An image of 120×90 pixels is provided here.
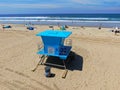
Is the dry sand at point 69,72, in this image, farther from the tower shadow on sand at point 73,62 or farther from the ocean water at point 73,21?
the ocean water at point 73,21

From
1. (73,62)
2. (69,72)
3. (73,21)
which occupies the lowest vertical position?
(69,72)

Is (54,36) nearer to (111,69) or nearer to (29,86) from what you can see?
(29,86)

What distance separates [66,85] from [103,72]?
2312 millimetres

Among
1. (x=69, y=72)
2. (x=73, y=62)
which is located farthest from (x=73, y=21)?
(x=69, y=72)

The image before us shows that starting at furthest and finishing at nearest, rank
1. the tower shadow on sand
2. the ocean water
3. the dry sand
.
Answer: the ocean water, the tower shadow on sand, the dry sand

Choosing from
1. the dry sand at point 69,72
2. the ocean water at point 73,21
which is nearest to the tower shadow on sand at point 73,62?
the dry sand at point 69,72

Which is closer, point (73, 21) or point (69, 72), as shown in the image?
point (69, 72)

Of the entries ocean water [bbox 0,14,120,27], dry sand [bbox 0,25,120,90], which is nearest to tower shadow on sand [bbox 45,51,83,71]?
dry sand [bbox 0,25,120,90]

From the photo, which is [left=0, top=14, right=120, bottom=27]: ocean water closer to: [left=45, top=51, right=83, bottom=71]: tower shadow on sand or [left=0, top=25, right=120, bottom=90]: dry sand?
[left=0, top=25, right=120, bottom=90]: dry sand

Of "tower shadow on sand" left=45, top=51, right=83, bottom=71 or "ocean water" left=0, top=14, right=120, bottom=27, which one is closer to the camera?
"tower shadow on sand" left=45, top=51, right=83, bottom=71

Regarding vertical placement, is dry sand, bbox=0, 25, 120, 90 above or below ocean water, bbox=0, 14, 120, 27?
below

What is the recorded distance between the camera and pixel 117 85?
21.1ft

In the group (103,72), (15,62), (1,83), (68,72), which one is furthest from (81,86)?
(15,62)

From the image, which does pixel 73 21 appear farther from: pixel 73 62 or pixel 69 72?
pixel 69 72
